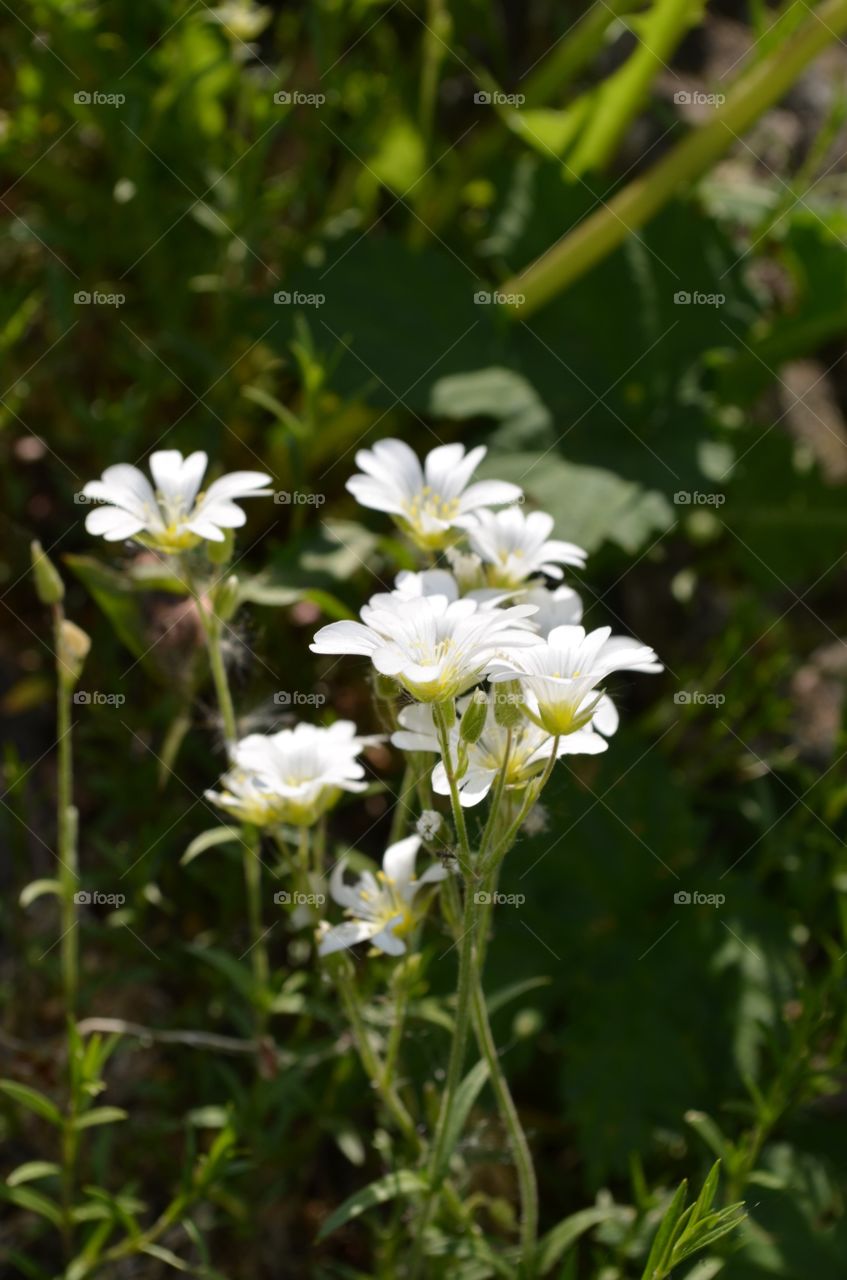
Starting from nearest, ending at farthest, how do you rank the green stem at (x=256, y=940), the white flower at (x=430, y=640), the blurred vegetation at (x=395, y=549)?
the white flower at (x=430, y=640), the green stem at (x=256, y=940), the blurred vegetation at (x=395, y=549)

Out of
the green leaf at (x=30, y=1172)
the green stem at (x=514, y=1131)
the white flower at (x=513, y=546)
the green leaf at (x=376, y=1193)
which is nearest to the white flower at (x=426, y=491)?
the white flower at (x=513, y=546)

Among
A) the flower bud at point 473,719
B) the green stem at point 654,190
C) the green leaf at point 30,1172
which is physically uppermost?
the green stem at point 654,190

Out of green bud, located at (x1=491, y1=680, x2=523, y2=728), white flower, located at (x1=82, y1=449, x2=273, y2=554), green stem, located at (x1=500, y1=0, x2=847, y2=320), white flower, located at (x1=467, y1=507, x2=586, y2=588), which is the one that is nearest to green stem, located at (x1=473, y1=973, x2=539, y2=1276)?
green bud, located at (x1=491, y1=680, x2=523, y2=728)

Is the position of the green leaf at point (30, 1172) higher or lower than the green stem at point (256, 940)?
lower

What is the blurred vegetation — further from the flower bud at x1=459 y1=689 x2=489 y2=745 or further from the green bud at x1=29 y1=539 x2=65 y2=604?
the flower bud at x1=459 y1=689 x2=489 y2=745

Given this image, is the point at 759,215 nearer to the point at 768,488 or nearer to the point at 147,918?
the point at 768,488

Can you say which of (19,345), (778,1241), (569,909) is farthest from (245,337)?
(778,1241)

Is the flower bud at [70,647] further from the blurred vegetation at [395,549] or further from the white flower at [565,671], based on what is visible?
the white flower at [565,671]
